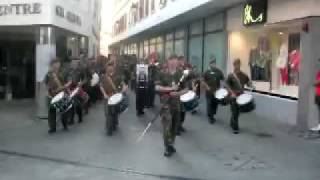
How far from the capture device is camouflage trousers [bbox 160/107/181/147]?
1030 cm

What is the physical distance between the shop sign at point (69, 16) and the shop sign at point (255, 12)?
18.4 feet

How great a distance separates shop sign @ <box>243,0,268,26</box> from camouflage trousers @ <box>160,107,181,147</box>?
7157 mm

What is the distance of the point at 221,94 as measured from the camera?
14.3 m

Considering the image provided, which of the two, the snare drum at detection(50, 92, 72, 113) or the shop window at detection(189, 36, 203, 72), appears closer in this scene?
the snare drum at detection(50, 92, 72, 113)

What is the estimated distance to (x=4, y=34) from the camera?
74.0 ft

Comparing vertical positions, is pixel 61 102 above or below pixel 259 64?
below

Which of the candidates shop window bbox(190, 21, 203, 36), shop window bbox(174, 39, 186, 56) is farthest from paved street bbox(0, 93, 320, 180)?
shop window bbox(174, 39, 186, 56)

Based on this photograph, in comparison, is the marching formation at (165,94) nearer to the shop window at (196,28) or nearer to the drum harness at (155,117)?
the drum harness at (155,117)

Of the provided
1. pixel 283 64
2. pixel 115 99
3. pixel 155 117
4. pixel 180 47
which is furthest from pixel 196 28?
pixel 115 99

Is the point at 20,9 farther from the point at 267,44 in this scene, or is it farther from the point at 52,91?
the point at 267,44

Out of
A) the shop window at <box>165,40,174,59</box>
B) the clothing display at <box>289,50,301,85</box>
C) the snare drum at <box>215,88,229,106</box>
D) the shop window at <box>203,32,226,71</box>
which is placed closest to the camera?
the snare drum at <box>215,88,229,106</box>

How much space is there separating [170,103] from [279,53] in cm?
710

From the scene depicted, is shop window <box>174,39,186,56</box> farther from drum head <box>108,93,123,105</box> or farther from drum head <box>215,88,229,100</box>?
drum head <box>108,93,123,105</box>

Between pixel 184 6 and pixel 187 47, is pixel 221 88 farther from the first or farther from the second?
pixel 187 47
